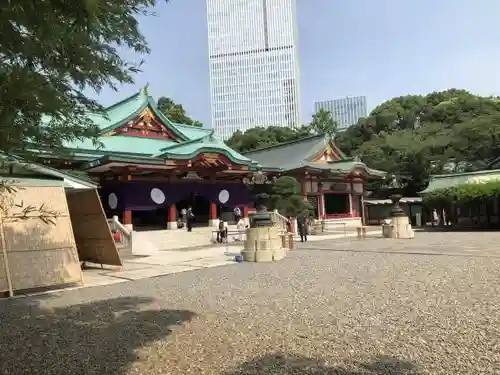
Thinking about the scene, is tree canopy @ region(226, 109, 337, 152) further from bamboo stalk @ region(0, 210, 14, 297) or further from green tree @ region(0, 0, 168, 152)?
green tree @ region(0, 0, 168, 152)

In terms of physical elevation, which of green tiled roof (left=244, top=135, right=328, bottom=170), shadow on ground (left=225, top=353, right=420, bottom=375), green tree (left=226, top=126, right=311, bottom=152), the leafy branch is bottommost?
shadow on ground (left=225, top=353, right=420, bottom=375)

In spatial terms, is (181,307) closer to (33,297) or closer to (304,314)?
(304,314)

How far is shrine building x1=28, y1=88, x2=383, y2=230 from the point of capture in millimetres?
21812

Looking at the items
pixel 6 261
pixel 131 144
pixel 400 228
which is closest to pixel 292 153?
pixel 131 144

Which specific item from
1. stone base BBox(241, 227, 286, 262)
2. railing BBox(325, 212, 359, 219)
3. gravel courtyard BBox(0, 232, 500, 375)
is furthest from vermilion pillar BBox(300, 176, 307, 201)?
gravel courtyard BBox(0, 232, 500, 375)

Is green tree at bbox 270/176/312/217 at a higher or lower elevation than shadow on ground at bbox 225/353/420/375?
higher

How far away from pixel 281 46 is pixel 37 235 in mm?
65596

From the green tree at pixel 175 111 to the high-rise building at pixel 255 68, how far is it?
21.8 meters

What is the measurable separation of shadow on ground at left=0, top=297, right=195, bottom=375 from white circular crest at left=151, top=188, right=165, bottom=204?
51.3 feet

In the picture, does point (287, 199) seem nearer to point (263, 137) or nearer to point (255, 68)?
point (263, 137)

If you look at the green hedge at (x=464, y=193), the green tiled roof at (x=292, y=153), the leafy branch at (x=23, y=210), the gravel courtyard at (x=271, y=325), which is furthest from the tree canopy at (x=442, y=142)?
the leafy branch at (x=23, y=210)

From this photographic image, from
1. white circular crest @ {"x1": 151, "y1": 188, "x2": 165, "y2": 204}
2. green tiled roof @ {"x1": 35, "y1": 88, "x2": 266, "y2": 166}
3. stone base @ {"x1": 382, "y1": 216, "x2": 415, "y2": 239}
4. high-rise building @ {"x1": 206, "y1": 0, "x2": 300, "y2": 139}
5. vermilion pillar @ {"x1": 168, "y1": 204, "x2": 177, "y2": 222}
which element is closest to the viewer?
stone base @ {"x1": 382, "y1": 216, "x2": 415, "y2": 239}

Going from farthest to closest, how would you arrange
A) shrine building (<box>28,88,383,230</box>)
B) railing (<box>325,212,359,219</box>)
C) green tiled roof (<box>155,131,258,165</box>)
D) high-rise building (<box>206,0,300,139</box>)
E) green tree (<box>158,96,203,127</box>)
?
high-rise building (<box>206,0,300,139</box>), green tree (<box>158,96,203,127</box>), railing (<box>325,212,359,219</box>), green tiled roof (<box>155,131,258,165</box>), shrine building (<box>28,88,383,230</box>)

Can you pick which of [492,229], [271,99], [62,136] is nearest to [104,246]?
[62,136]
